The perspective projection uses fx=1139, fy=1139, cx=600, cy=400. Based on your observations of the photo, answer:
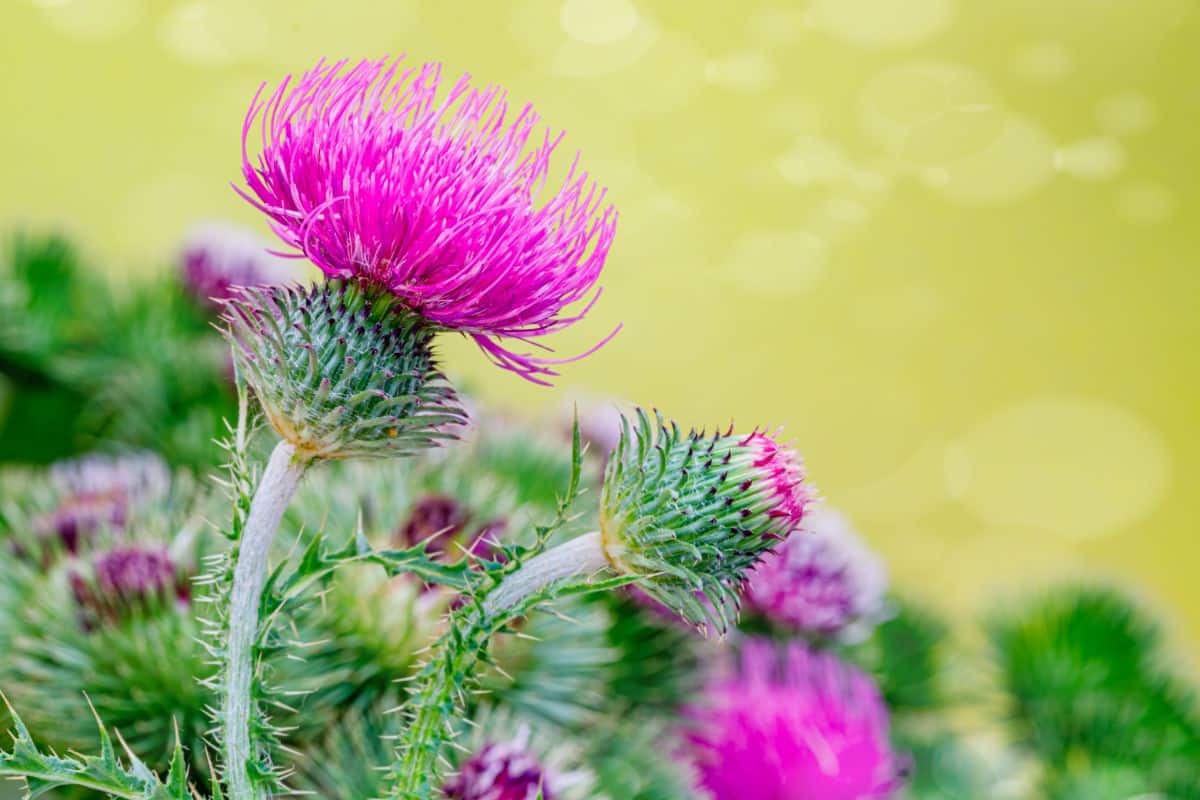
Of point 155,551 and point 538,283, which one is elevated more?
point 538,283

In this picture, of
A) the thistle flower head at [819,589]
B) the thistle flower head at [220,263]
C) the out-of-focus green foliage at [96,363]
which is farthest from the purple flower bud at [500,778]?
the thistle flower head at [220,263]

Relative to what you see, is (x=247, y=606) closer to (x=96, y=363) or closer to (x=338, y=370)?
(x=338, y=370)

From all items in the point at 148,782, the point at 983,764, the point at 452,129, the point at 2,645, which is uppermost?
the point at 983,764

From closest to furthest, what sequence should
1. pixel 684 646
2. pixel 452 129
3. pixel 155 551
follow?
1. pixel 452 129
2. pixel 155 551
3. pixel 684 646

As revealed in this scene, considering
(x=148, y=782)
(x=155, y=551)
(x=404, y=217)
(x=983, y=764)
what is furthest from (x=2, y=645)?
(x=983, y=764)

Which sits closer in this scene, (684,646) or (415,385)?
(415,385)

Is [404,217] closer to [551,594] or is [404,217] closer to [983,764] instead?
[551,594]
